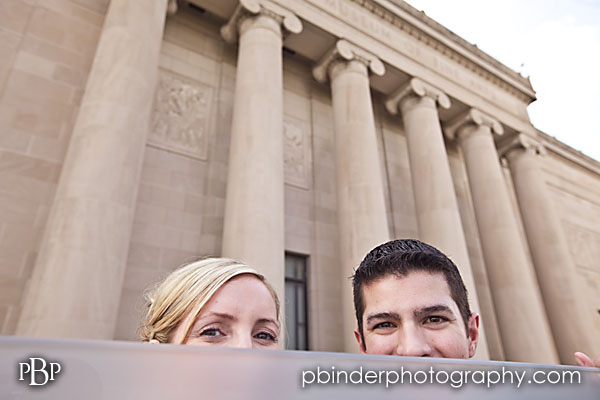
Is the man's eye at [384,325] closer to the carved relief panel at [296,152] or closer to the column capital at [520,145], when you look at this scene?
the carved relief panel at [296,152]

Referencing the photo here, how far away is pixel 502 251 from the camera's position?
16.1 meters

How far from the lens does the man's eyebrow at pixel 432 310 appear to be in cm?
293

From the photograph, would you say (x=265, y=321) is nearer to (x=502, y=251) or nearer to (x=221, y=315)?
(x=221, y=315)

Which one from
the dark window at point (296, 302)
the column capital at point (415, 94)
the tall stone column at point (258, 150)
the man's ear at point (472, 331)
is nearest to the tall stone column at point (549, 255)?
the column capital at point (415, 94)

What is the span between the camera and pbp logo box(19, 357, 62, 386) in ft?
2.10

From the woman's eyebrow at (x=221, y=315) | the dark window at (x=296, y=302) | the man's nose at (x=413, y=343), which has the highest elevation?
the dark window at (x=296, y=302)

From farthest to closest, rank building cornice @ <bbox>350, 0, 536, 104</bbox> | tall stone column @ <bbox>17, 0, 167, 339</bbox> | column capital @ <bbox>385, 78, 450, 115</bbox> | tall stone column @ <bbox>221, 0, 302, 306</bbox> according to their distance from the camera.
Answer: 1. building cornice @ <bbox>350, 0, 536, 104</bbox>
2. column capital @ <bbox>385, 78, 450, 115</bbox>
3. tall stone column @ <bbox>221, 0, 302, 306</bbox>
4. tall stone column @ <bbox>17, 0, 167, 339</bbox>

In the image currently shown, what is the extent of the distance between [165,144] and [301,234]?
548cm

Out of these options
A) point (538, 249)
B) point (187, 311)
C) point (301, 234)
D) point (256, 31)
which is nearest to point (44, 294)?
point (187, 311)

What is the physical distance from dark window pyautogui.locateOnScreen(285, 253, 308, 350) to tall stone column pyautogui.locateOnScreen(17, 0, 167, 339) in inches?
235

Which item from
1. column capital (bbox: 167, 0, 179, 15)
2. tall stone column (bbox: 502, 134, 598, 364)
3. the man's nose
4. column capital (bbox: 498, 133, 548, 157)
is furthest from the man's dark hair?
column capital (bbox: 498, 133, 548, 157)

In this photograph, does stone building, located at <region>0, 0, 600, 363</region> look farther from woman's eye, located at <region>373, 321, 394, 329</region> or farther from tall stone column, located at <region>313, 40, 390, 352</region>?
woman's eye, located at <region>373, 321, 394, 329</region>

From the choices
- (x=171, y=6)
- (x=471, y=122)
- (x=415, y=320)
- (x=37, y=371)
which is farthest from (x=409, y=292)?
(x=471, y=122)

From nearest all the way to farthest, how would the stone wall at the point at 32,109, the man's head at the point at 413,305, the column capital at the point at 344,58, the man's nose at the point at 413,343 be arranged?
1. the man's nose at the point at 413,343
2. the man's head at the point at 413,305
3. the stone wall at the point at 32,109
4. the column capital at the point at 344,58
